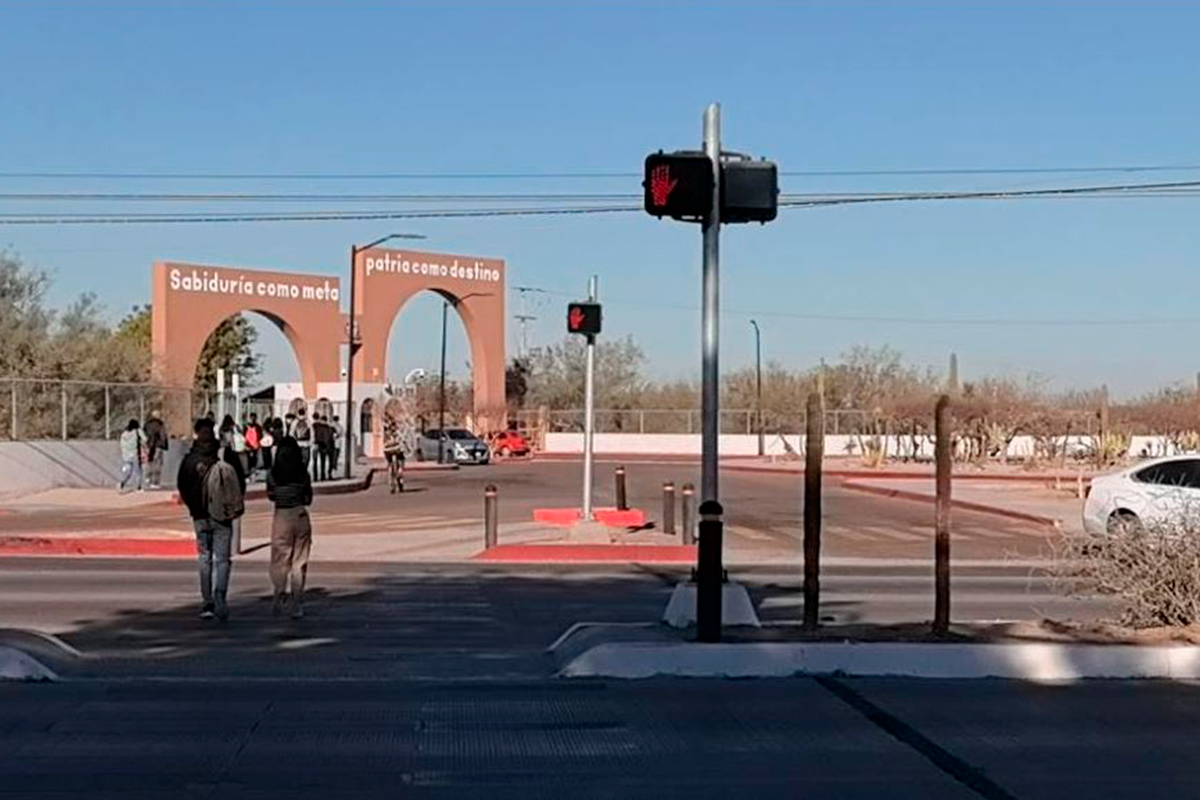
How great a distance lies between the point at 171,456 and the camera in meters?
43.4

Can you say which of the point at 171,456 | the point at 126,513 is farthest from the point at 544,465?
the point at 126,513

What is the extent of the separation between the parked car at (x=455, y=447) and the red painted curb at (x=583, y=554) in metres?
45.6

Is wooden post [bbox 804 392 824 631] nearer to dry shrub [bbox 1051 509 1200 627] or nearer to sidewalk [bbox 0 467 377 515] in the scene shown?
dry shrub [bbox 1051 509 1200 627]

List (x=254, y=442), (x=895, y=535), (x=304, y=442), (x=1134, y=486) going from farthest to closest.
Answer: (x=304, y=442) → (x=254, y=442) → (x=895, y=535) → (x=1134, y=486)

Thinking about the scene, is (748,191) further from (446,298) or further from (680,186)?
(446,298)

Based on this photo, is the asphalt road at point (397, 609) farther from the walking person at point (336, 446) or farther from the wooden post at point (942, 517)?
the walking person at point (336, 446)

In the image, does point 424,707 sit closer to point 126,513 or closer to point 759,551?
point 759,551

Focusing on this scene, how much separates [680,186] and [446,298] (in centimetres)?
7107

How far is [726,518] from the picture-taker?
35.6 meters

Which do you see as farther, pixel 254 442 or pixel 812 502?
pixel 254 442

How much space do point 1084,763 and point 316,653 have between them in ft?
21.7

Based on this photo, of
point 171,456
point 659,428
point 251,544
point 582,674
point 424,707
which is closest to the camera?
point 424,707

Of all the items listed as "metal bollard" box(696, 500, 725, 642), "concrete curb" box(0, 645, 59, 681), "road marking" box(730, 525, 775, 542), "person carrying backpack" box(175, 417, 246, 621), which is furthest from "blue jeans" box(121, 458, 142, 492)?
"metal bollard" box(696, 500, 725, 642)

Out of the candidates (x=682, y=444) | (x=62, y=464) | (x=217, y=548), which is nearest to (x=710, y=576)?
(x=217, y=548)
